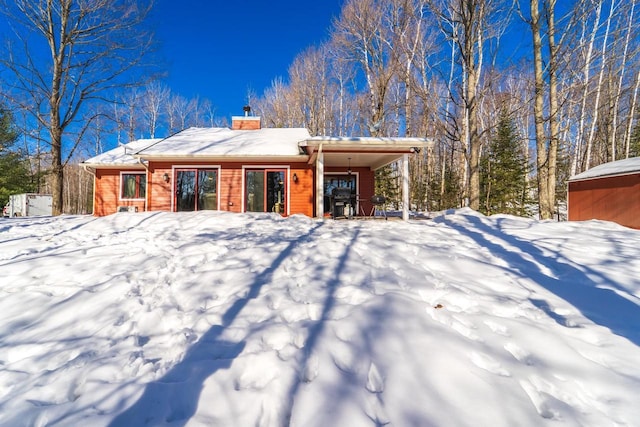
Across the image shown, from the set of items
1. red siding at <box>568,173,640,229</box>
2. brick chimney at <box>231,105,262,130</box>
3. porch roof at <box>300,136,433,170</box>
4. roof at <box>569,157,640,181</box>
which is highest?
brick chimney at <box>231,105,262,130</box>

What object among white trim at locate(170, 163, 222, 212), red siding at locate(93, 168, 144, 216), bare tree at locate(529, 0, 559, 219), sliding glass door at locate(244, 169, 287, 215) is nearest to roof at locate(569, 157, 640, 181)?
bare tree at locate(529, 0, 559, 219)

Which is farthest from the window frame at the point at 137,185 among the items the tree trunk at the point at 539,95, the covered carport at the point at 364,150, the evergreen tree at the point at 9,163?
the tree trunk at the point at 539,95

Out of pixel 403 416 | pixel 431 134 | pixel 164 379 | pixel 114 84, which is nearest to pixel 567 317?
pixel 403 416

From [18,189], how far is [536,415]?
29.3 meters

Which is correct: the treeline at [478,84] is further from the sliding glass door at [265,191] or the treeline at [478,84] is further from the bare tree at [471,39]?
the sliding glass door at [265,191]

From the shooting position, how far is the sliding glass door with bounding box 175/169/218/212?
9.80 metres

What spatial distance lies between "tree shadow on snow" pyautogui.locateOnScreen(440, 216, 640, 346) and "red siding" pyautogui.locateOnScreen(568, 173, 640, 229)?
756 centimetres

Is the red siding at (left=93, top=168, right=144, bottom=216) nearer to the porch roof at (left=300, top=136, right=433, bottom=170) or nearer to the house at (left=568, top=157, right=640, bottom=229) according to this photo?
the porch roof at (left=300, top=136, right=433, bottom=170)

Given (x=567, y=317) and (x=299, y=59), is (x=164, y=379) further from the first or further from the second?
(x=299, y=59)

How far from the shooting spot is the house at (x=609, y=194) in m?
9.02

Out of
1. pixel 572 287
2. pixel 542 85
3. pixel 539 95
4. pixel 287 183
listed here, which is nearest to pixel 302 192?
pixel 287 183

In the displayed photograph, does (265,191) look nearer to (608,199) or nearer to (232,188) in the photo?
(232,188)

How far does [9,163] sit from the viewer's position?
63.2ft

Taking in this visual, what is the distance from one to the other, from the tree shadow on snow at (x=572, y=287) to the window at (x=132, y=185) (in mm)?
11943
